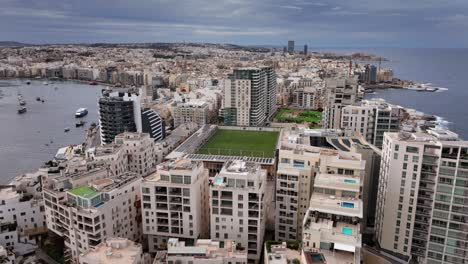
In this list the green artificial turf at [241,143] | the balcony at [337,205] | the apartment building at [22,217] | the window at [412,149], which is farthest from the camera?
the green artificial turf at [241,143]

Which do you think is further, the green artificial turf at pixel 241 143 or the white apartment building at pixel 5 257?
the green artificial turf at pixel 241 143

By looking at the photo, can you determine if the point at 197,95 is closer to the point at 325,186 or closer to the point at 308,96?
the point at 308,96

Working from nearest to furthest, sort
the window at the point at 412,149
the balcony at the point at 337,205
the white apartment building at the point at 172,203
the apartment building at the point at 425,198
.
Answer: the balcony at the point at 337,205 → the apartment building at the point at 425,198 → the window at the point at 412,149 → the white apartment building at the point at 172,203

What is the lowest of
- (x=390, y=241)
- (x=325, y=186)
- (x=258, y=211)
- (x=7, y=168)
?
(x=7, y=168)

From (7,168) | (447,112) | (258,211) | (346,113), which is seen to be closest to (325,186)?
(258,211)

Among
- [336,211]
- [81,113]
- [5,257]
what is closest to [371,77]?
[81,113]

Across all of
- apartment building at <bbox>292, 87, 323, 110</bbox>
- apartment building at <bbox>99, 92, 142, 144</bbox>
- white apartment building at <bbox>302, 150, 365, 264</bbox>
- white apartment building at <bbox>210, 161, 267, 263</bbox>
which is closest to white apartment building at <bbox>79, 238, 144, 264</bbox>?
white apartment building at <bbox>210, 161, 267, 263</bbox>

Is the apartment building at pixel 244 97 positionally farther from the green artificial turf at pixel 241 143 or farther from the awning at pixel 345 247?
the awning at pixel 345 247

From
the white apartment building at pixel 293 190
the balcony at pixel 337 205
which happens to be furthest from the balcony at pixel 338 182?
the white apartment building at pixel 293 190
